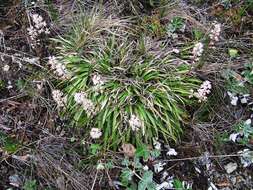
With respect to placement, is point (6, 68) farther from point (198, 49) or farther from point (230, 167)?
point (230, 167)

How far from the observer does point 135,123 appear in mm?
2955

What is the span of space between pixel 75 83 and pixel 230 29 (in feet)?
4.81

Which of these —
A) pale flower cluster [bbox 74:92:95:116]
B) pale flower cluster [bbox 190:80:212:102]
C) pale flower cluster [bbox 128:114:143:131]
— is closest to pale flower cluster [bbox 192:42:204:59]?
pale flower cluster [bbox 190:80:212:102]

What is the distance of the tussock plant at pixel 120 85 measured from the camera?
3.25 meters

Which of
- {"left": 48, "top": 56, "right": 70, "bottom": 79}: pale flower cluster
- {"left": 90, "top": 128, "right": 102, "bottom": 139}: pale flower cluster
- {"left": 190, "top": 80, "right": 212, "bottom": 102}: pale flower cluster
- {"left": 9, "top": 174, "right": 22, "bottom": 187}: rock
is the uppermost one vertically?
{"left": 48, "top": 56, "right": 70, "bottom": 79}: pale flower cluster

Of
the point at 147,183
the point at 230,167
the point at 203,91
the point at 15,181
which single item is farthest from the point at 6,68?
the point at 230,167

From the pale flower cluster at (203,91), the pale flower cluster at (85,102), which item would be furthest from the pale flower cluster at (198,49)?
the pale flower cluster at (85,102)

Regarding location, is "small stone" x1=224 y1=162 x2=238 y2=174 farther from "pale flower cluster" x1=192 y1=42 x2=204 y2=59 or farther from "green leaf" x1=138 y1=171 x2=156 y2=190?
"pale flower cluster" x1=192 y1=42 x2=204 y2=59

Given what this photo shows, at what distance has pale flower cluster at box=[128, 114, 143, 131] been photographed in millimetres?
2945

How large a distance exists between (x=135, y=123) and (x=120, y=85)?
1.63 feet

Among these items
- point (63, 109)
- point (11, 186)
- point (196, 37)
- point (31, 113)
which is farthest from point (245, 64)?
point (11, 186)

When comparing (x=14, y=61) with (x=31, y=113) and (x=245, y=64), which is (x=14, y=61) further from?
(x=245, y=64)

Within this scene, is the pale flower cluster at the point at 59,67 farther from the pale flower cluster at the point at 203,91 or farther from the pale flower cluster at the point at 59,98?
the pale flower cluster at the point at 203,91

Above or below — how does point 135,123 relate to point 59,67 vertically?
below
